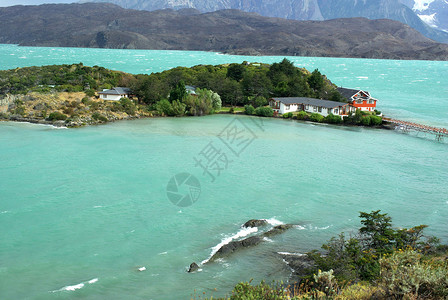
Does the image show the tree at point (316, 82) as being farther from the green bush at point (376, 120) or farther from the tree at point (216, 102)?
the tree at point (216, 102)

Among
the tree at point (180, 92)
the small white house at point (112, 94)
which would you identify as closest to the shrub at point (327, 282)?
the tree at point (180, 92)

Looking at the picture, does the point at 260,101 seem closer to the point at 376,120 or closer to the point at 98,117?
the point at 376,120

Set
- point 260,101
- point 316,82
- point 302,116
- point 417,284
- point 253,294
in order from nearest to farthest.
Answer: point 417,284, point 253,294, point 302,116, point 260,101, point 316,82

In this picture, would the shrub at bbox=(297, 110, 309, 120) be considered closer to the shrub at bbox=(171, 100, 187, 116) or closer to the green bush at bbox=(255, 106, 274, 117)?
the green bush at bbox=(255, 106, 274, 117)

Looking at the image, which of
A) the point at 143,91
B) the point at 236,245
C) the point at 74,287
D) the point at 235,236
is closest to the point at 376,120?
the point at 143,91

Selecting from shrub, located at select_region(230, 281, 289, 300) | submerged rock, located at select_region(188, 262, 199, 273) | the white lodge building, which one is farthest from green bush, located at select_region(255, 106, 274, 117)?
shrub, located at select_region(230, 281, 289, 300)
